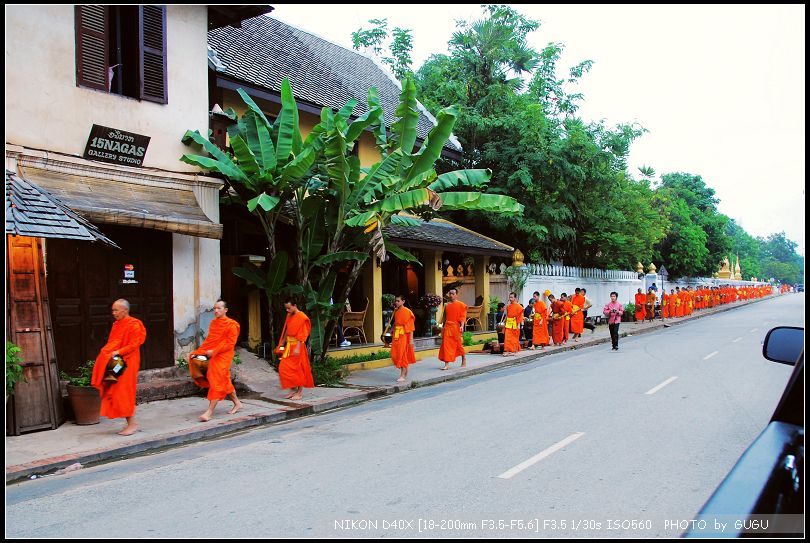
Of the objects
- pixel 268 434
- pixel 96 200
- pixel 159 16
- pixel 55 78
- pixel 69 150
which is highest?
pixel 159 16

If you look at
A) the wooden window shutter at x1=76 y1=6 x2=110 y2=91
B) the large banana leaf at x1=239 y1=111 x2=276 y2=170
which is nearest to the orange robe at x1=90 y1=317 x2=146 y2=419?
the large banana leaf at x1=239 y1=111 x2=276 y2=170

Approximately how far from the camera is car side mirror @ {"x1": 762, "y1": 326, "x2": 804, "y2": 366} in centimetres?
311

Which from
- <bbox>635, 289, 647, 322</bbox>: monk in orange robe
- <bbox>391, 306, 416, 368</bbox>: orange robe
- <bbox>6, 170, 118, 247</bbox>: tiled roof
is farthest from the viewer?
<bbox>635, 289, 647, 322</bbox>: monk in orange robe

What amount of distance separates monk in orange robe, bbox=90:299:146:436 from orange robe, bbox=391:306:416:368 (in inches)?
227

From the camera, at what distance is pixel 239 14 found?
13219 mm

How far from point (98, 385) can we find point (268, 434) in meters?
2.26

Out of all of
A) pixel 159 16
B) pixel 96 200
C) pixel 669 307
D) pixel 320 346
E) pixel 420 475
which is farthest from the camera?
pixel 669 307

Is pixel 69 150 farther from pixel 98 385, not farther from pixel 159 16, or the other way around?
pixel 98 385

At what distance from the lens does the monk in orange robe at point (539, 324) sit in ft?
63.2

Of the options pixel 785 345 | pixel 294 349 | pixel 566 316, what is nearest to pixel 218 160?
pixel 294 349

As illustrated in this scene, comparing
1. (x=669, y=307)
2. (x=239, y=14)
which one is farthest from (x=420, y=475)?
(x=669, y=307)

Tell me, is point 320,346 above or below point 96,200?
below

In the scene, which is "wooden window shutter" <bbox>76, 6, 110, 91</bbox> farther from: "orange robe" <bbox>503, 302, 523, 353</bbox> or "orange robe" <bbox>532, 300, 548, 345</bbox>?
"orange robe" <bbox>532, 300, 548, 345</bbox>

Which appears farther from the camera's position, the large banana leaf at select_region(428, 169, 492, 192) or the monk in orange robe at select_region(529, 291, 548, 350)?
the monk in orange robe at select_region(529, 291, 548, 350)
